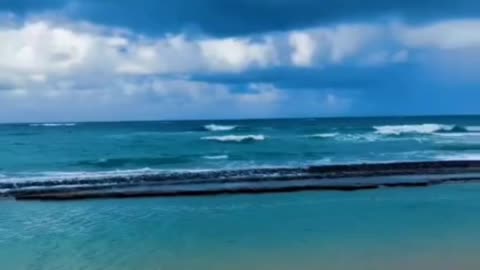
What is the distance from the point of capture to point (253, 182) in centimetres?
2039

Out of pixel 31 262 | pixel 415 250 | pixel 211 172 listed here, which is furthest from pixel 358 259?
pixel 211 172

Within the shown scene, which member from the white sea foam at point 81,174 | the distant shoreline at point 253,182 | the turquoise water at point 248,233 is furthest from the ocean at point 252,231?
the white sea foam at point 81,174

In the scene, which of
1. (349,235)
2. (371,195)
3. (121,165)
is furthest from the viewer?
(121,165)

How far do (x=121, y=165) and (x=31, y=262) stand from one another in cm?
1955

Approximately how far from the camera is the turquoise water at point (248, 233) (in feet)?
31.2

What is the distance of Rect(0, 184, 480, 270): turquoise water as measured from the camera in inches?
374

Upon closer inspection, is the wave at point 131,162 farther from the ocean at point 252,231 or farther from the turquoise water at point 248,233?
the turquoise water at point 248,233

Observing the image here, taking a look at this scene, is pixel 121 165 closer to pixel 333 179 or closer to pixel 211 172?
pixel 211 172

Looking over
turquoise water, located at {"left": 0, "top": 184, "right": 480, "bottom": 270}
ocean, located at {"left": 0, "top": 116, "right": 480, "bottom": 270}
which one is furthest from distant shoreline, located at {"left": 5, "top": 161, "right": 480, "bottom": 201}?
turquoise water, located at {"left": 0, "top": 184, "right": 480, "bottom": 270}

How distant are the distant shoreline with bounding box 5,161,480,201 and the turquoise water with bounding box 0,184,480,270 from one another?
1346mm

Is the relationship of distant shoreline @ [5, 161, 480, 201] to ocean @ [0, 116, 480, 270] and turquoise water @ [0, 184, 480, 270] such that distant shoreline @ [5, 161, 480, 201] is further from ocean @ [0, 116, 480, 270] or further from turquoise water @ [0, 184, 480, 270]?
turquoise water @ [0, 184, 480, 270]

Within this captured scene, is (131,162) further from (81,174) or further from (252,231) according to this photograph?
(252,231)

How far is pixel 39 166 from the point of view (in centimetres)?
2914

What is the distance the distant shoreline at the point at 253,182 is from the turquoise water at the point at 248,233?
4.42ft
